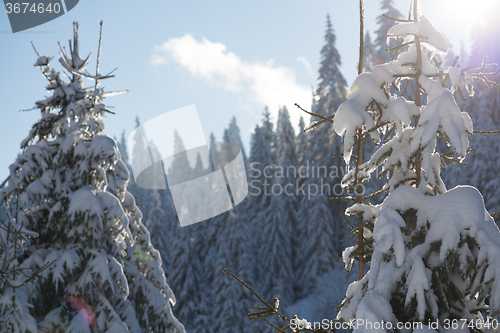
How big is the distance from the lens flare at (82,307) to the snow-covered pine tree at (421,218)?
243 inches

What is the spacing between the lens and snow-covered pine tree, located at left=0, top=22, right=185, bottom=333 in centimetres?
709

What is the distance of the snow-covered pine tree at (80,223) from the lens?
7094 mm

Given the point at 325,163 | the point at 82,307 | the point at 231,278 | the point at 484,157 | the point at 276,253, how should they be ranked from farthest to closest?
the point at 276,253 < the point at 325,163 < the point at 231,278 < the point at 484,157 < the point at 82,307

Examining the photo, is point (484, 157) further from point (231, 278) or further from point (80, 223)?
point (80, 223)

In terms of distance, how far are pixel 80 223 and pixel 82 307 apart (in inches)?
67.5

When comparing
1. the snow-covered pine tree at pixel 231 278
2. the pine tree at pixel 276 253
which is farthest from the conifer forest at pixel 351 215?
the snow-covered pine tree at pixel 231 278

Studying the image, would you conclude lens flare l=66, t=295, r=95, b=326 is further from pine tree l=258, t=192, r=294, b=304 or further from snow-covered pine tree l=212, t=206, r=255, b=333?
pine tree l=258, t=192, r=294, b=304

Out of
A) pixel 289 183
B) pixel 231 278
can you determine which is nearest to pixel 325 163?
pixel 289 183

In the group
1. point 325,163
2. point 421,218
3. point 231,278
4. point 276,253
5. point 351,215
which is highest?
point 421,218

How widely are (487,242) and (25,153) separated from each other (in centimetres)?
879

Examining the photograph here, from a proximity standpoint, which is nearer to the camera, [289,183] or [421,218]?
[421,218]

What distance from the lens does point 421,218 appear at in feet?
7.61

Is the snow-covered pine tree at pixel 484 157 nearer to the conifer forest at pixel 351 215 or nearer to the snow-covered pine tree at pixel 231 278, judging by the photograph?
the conifer forest at pixel 351 215

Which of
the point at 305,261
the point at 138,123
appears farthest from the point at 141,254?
the point at 138,123
